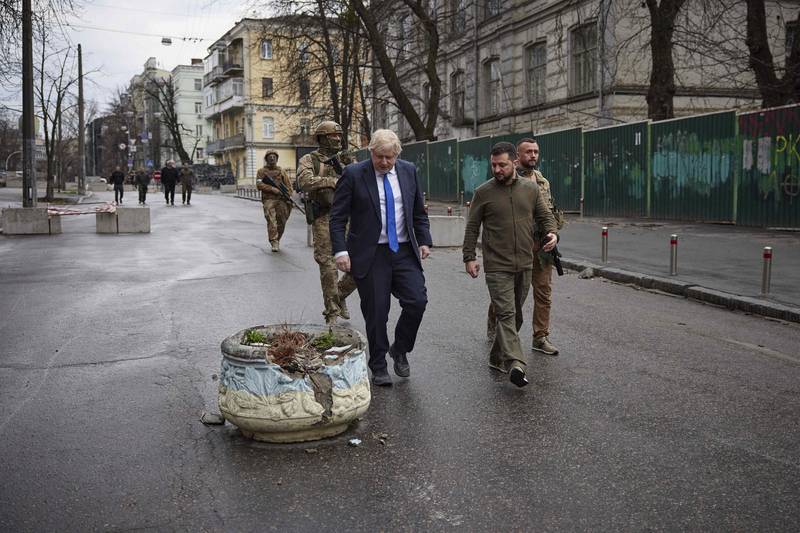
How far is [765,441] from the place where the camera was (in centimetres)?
471

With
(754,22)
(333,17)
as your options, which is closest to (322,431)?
(754,22)

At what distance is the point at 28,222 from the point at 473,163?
1666 centimetres

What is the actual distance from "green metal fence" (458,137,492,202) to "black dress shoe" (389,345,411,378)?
23.5 m

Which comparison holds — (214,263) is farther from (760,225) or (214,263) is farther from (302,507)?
(760,225)

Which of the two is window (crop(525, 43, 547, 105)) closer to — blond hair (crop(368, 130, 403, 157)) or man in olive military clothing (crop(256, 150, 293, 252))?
man in olive military clothing (crop(256, 150, 293, 252))

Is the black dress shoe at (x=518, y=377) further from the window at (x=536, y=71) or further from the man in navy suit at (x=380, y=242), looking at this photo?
the window at (x=536, y=71)

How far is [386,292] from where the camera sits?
602cm

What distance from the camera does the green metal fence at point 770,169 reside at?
1692cm

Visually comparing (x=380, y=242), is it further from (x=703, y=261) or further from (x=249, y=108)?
(x=249, y=108)

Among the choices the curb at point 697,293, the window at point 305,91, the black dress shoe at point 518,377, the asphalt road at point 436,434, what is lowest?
the asphalt road at point 436,434

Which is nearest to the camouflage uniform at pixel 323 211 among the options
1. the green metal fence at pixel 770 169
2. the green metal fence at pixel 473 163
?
the green metal fence at pixel 770 169

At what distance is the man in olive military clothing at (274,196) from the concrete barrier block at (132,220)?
5.82 metres

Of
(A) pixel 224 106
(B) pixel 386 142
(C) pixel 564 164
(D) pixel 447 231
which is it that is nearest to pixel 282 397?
(B) pixel 386 142

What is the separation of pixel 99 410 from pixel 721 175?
1702 centimetres
